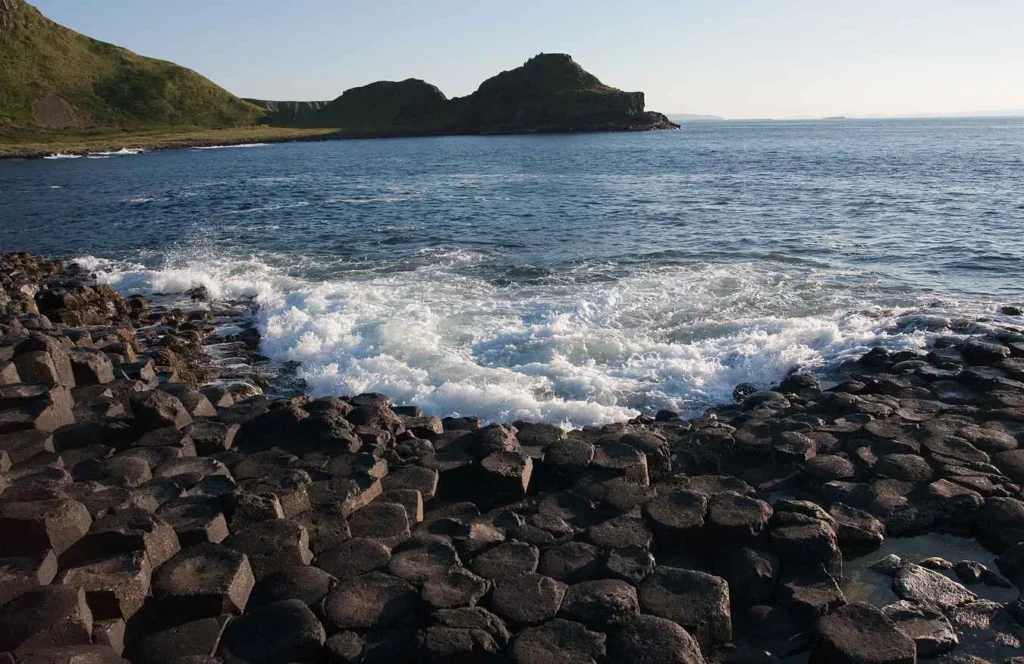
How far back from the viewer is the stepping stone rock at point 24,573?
5379 millimetres

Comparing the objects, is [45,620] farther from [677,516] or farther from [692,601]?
[677,516]

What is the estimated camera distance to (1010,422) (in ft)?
31.7

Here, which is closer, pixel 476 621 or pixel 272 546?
pixel 476 621

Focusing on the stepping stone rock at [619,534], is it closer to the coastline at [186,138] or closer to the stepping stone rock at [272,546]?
the stepping stone rock at [272,546]

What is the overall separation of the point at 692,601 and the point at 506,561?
1.59 m

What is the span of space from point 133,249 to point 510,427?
79.7 ft

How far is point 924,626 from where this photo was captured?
5.73 meters

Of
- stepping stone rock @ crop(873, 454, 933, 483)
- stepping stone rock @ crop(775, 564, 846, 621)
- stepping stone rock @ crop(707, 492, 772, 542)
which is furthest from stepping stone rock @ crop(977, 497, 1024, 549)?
stepping stone rock @ crop(707, 492, 772, 542)

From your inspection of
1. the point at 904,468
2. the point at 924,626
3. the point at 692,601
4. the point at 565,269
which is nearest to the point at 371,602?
the point at 692,601

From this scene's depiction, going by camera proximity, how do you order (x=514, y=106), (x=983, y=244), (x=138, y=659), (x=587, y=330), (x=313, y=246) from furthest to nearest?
(x=514, y=106), (x=313, y=246), (x=983, y=244), (x=587, y=330), (x=138, y=659)

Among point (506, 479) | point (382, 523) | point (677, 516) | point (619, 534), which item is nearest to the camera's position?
point (619, 534)

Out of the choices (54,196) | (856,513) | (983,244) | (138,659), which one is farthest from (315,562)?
(54,196)

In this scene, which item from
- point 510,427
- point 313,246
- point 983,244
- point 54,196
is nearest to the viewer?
point 510,427

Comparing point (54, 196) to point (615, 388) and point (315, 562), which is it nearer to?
point (615, 388)
